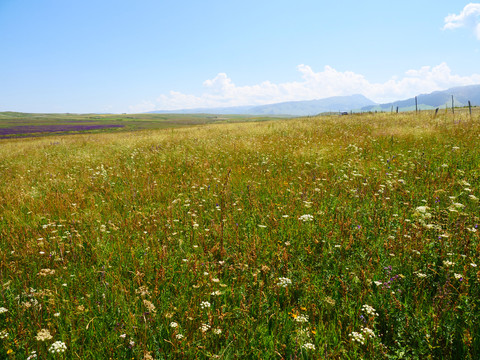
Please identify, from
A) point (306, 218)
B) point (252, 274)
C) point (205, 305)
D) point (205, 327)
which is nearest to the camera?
point (205, 327)

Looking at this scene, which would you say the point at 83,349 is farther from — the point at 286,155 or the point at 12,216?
the point at 286,155

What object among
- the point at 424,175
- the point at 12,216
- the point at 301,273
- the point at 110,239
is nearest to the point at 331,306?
the point at 301,273

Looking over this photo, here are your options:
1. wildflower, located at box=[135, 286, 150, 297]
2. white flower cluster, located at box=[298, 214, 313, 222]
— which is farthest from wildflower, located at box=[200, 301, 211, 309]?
white flower cluster, located at box=[298, 214, 313, 222]

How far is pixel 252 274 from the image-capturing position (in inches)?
104

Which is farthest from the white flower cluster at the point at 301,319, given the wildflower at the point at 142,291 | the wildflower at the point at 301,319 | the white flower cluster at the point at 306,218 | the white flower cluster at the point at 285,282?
the white flower cluster at the point at 306,218

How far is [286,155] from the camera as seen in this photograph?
7727 mm

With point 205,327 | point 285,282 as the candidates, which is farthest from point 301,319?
point 205,327

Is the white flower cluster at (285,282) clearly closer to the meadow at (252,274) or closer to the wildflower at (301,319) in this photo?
the meadow at (252,274)

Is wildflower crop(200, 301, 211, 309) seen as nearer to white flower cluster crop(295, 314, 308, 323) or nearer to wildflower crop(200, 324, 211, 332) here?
wildflower crop(200, 324, 211, 332)

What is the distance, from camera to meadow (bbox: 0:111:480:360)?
6.49 ft

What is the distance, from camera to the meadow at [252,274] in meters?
1.98

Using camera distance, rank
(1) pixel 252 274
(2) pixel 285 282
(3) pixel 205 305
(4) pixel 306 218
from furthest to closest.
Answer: (4) pixel 306 218, (1) pixel 252 274, (2) pixel 285 282, (3) pixel 205 305

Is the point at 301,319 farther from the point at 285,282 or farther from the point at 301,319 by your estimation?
the point at 285,282

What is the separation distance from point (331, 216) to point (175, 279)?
2.60 meters
